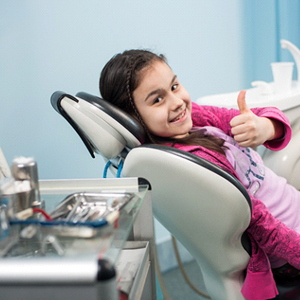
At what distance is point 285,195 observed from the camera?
3.78 feet

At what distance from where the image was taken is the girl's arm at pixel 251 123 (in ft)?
3.40

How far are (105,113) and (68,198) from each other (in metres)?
0.26

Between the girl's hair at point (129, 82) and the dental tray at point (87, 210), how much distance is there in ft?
1.07

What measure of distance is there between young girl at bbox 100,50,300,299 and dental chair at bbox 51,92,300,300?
2.1 inches

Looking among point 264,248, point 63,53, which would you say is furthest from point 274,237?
point 63,53

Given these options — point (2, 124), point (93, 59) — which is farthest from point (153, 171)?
point (93, 59)

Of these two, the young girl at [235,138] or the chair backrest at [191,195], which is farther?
the young girl at [235,138]

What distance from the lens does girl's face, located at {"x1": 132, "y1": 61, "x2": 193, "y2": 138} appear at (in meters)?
1.04

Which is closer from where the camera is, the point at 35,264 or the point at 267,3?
the point at 35,264

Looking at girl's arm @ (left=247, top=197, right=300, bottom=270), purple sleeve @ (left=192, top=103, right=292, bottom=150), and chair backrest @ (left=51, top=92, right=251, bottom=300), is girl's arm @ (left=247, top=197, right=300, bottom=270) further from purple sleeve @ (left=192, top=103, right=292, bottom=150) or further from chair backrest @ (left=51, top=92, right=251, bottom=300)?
purple sleeve @ (left=192, top=103, right=292, bottom=150)

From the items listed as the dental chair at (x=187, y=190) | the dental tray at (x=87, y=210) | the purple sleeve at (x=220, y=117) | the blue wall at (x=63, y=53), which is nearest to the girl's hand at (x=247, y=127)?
the purple sleeve at (x=220, y=117)

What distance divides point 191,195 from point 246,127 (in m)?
0.29

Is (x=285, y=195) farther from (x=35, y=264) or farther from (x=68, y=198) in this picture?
(x=35, y=264)

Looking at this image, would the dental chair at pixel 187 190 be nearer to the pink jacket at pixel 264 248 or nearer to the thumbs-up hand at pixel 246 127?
the pink jacket at pixel 264 248
